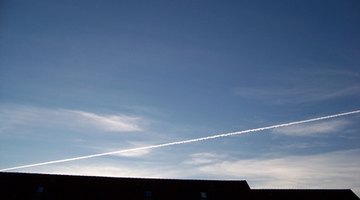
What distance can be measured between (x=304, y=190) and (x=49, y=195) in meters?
28.4

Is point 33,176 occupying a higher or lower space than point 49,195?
higher

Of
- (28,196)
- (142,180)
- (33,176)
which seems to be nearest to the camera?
(28,196)

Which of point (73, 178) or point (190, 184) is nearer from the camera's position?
point (73, 178)

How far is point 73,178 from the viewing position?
31.9 metres

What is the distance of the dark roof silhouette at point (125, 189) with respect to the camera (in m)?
29.9

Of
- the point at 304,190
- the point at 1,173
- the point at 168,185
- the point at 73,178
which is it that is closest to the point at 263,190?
the point at 304,190

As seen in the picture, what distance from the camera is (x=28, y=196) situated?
2917cm

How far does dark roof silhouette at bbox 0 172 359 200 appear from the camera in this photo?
98.1ft

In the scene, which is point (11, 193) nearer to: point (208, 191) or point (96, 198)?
point (96, 198)

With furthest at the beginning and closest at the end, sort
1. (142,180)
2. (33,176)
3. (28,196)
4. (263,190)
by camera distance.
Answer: (263,190) → (142,180) → (33,176) → (28,196)

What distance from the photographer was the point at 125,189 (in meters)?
31.8

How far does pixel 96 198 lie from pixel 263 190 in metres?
19.1

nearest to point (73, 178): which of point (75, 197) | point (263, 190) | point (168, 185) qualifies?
point (75, 197)

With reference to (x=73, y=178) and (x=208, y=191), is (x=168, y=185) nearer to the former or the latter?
(x=208, y=191)
